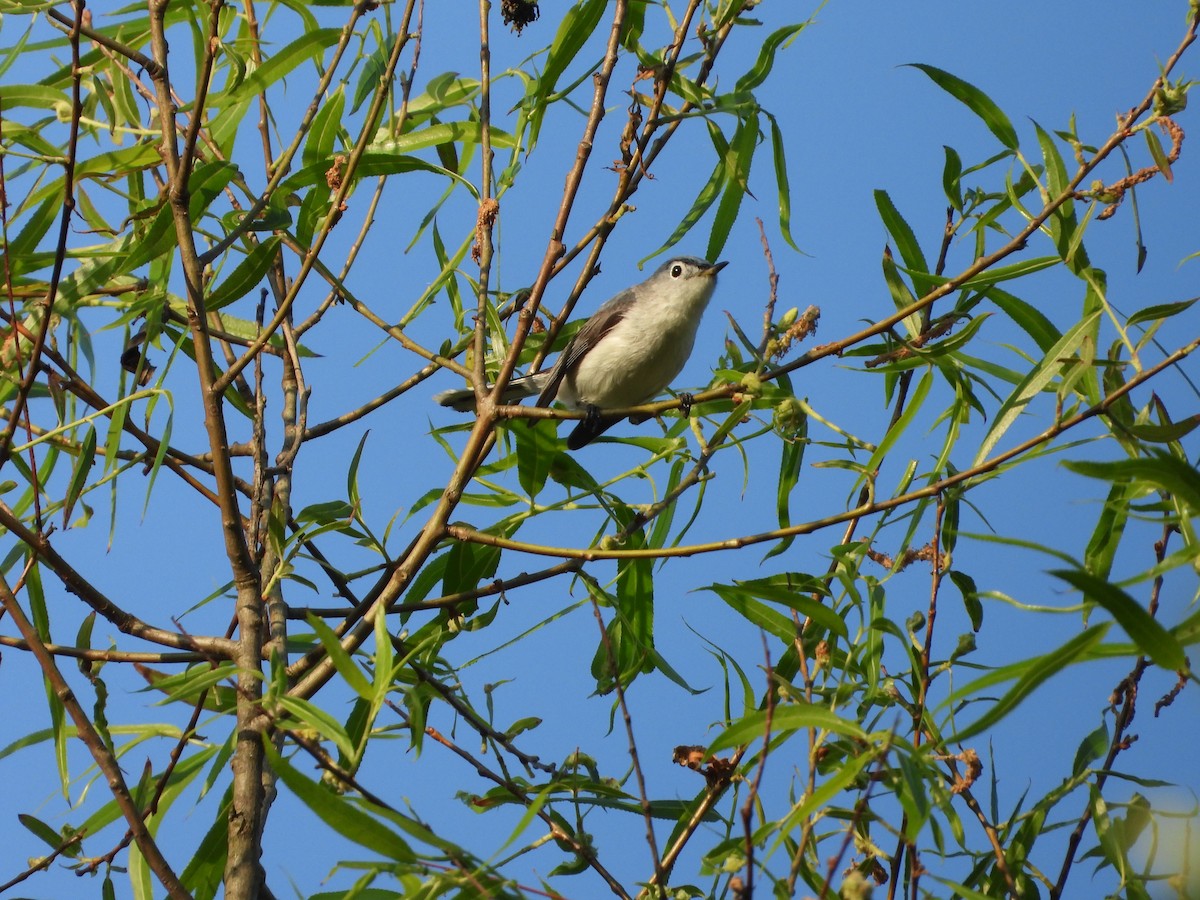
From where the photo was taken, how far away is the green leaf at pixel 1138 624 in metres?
1.34

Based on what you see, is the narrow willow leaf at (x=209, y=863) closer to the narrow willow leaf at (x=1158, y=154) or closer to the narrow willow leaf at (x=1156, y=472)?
the narrow willow leaf at (x=1156, y=472)

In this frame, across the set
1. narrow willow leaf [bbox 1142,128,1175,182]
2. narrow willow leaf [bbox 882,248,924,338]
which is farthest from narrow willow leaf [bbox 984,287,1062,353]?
narrow willow leaf [bbox 1142,128,1175,182]

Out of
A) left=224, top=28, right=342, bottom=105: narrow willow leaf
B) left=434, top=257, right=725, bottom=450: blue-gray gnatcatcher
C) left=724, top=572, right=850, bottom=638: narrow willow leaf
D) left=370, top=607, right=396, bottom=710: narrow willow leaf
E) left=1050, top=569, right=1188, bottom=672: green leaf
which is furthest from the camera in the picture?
left=434, top=257, right=725, bottom=450: blue-gray gnatcatcher

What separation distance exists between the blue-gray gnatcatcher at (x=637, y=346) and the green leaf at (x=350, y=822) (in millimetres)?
2557

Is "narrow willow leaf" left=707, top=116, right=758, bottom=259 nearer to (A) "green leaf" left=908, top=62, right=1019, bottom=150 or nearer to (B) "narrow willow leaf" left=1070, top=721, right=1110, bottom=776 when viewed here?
(A) "green leaf" left=908, top=62, right=1019, bottom=150

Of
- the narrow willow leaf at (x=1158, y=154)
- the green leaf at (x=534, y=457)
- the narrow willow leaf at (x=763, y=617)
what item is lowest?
the narrow willow leaf at (x=763, y=617)

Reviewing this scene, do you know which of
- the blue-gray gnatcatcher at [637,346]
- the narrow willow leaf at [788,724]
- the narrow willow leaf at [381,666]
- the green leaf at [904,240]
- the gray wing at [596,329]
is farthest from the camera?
the gray wing at [596,329]

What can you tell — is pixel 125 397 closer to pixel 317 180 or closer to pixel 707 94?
pixel 317 180

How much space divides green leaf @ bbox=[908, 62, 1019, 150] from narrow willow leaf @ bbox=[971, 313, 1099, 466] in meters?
0.41

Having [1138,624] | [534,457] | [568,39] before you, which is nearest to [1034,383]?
→ [1138,624]

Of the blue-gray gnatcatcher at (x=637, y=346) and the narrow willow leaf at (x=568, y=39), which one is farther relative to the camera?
the blue-gray gnatcatcher at (x=637, y=346)

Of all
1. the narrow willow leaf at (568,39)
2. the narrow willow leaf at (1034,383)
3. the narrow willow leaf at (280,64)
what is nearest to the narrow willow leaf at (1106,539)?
the narrow willow leaf at (1034,383)

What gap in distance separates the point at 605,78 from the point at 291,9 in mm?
1074

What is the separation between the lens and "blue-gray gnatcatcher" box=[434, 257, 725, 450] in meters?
4.14
